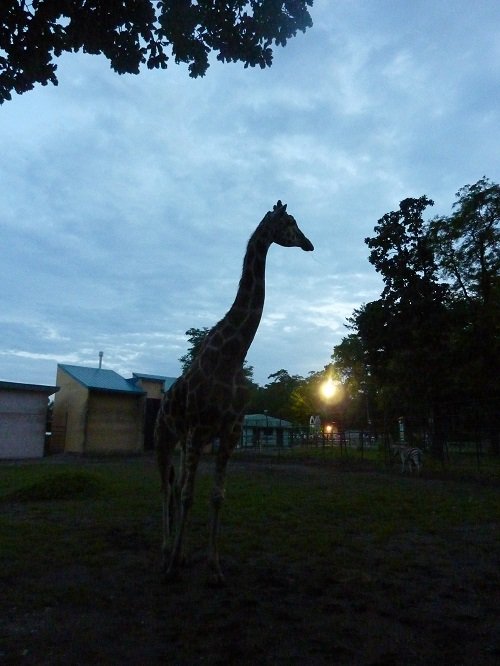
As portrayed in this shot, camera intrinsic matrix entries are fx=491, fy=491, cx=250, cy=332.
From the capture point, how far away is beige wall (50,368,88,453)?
34.2 meters

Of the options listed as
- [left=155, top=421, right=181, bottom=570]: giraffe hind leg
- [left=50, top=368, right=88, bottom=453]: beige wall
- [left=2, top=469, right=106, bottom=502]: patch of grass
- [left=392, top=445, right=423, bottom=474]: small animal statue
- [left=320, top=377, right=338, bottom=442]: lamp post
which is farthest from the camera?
[left=320, top=377, right=338, bottom=442]: lamp post

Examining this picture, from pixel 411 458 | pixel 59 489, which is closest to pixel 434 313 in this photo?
pixel 411 458

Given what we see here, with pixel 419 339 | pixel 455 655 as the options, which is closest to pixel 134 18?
pixel 455 655

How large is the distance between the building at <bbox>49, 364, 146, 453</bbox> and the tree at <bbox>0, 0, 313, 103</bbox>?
1179 inches

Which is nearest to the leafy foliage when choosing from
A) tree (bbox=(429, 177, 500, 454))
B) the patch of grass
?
tree (bbox=(429, 177, 500, 454))

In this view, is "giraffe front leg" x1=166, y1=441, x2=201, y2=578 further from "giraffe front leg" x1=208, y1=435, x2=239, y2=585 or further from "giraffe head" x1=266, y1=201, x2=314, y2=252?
"giraffe head" x1=266, y1=201, x2=314, y2=252

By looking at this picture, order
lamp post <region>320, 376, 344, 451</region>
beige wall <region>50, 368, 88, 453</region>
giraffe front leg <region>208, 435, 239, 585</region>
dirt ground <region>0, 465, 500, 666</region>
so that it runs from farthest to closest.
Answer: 1. lamp post <region>320, 376, 344, 451</region>
2. beige wall <region>50, 368, 88, 453</region>
3. giraffe front leg <region>208, 435, 239, 585</region>
4. dirt ground <region>0, 465, 500, 666</region>

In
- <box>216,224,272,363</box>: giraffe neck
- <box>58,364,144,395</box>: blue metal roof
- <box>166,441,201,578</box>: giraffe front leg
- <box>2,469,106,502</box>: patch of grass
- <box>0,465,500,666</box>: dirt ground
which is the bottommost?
<box>0,465,500,666</box>: dirt ground

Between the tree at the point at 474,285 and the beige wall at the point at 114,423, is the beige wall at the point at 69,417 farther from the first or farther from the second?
the tree at the point at 474,285

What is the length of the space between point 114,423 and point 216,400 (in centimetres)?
3190

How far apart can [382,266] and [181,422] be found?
1049 inches

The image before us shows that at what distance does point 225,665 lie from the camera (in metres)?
3.42

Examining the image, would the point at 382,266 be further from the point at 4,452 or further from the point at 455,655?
the point at 455,655

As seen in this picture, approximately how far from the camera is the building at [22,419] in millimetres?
31047
